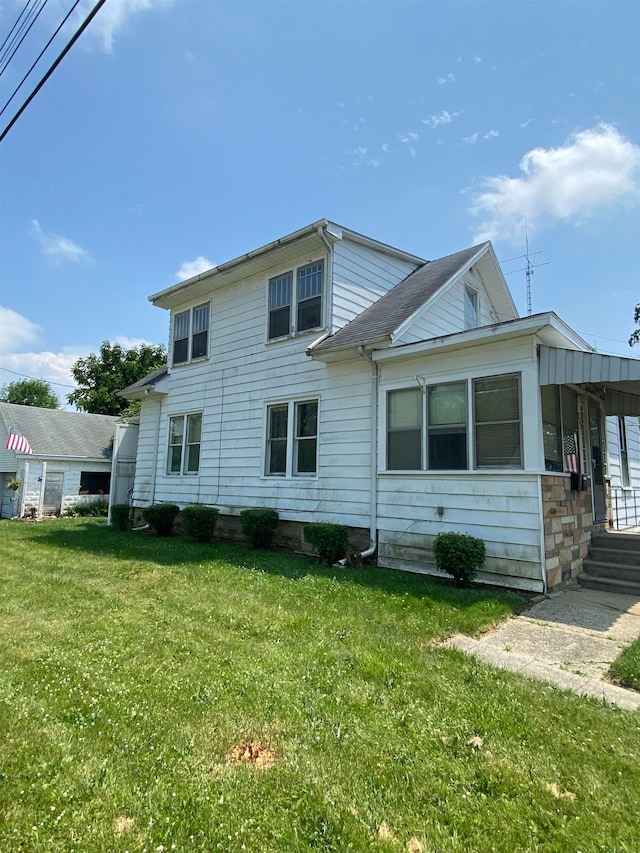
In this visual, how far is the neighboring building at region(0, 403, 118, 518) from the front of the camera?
19.7 metres

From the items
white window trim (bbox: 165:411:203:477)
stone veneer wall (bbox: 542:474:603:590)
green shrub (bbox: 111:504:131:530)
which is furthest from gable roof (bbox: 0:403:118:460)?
stone veneer wall (bbox: 542:474:603:590)

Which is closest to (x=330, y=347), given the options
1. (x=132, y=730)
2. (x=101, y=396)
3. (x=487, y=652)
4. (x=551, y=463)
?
(x=551, y=463)

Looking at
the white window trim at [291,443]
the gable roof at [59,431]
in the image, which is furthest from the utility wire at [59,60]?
the gable roof at [59,431]

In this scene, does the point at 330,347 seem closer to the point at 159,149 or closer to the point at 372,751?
the point at 159,149

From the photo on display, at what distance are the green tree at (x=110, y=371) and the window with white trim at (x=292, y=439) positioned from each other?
1030 inches

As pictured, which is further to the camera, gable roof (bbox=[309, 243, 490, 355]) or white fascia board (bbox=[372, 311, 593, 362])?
gable roof (bbox=[309, 243, 490, 355])

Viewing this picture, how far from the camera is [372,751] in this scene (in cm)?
263

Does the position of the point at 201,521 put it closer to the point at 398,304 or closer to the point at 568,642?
the point at 398,304

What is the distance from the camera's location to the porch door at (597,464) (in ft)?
29.1

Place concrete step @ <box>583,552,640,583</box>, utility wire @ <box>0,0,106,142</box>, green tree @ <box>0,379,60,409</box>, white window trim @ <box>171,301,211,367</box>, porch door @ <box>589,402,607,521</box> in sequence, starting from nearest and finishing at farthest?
utility wire @ <box>0,0,106,142</box> < concrete step @ <box>583,552,640,583</box> < porch door @ <box>589,402,607,521</box> < white window trim @ <box>171,301,211,367</box> < green tree @ <box>0,379,60,409</box>

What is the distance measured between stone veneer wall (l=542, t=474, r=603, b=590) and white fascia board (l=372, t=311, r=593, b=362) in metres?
2.12

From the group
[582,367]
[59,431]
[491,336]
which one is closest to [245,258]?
[491,336]

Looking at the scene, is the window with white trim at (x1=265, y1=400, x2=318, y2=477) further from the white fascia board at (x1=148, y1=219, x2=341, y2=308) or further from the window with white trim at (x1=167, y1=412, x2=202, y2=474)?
the white fascia board at (x1=148, y1=219, x2=341, y2=308)

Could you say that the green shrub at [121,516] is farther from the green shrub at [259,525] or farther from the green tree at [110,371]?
the green tree at [110,371]
